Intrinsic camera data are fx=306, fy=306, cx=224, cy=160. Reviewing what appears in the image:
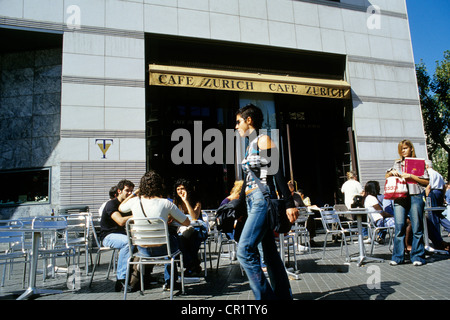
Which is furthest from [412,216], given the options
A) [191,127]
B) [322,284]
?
[191,127]

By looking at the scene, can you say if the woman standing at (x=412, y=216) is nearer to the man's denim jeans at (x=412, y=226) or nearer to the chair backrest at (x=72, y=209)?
the man's denim jeans at (x=412, y=226)

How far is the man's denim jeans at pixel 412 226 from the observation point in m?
4.73

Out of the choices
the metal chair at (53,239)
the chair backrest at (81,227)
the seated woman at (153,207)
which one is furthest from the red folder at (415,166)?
the chair backrest at (81,227)

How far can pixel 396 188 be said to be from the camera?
15.8ft

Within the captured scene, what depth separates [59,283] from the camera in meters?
4.60

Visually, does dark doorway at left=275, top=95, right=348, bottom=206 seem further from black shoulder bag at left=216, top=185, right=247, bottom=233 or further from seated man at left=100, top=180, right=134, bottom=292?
black shoulder bag at left=216, top=185, right=247, bottom=233

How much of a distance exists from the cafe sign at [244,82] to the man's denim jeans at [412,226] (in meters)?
6.22

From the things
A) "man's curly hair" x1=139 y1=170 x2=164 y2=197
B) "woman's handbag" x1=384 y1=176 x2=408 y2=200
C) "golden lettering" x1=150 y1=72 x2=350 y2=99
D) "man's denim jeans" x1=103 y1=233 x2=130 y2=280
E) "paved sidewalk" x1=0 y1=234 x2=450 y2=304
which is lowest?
"paved sidewalk" x1=0 y1=234 x2=450 y2=304

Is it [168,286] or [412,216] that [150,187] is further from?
[412,216]

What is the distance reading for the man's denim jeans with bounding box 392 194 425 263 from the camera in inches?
186

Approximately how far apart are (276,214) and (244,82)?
310 inches

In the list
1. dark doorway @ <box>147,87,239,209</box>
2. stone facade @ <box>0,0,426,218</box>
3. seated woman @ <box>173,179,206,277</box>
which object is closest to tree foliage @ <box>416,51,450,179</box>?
stone facade @ <box>0,0,426,218</box>

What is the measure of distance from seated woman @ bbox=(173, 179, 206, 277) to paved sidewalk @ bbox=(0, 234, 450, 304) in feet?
0.89
